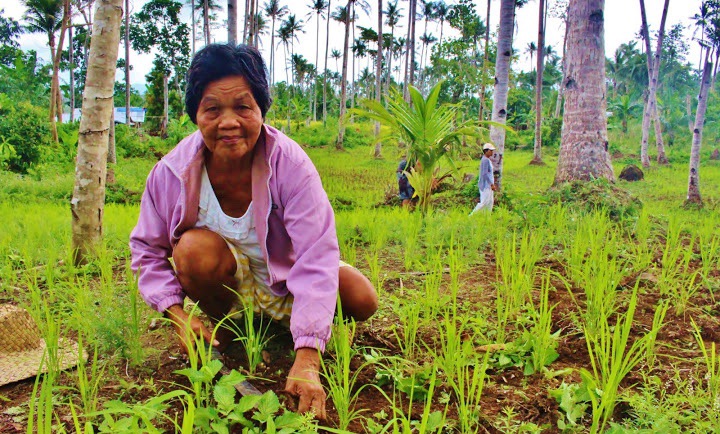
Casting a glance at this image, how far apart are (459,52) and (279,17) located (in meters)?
16.9

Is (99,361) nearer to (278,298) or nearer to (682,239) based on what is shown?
(278,298)

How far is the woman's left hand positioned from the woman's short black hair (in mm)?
870

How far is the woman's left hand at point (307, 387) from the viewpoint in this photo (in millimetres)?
Answer: 1246

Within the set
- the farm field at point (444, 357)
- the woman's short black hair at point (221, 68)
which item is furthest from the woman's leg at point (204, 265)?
the woman's short black hair at point (221, 68)

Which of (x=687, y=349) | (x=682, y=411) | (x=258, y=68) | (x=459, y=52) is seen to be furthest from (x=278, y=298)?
(x=459, y=52)

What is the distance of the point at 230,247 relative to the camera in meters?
1.75

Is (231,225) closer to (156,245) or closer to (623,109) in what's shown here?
(156,245)

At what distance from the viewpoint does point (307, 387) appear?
1270 millimetres

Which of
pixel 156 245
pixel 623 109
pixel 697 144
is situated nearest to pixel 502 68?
pixel 697 144

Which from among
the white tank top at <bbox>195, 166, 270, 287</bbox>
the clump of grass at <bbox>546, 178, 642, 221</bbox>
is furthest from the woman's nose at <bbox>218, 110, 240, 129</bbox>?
the clump of grass at <bbox>546, 178, 642, 221</bbox>

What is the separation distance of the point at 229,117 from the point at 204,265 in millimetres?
503

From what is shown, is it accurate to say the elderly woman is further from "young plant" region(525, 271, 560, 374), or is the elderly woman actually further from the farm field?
"young plant" region(525, 271, 560, 374)

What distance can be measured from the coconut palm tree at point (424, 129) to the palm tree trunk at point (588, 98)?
144 cm

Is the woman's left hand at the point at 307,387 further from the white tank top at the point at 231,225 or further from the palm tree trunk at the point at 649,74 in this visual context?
the palm tree trunk at the point at 649,74
